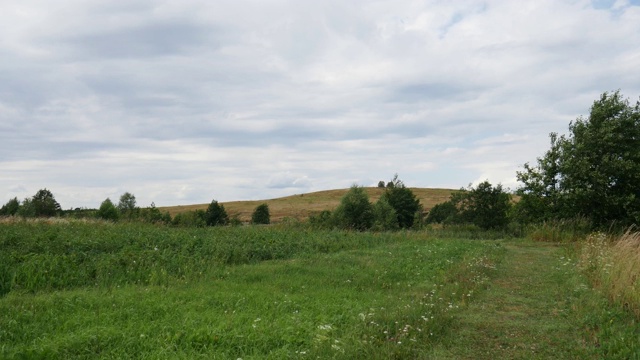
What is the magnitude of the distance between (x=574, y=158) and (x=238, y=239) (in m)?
18.5

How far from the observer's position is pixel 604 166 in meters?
24.4

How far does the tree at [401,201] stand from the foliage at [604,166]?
2693cm

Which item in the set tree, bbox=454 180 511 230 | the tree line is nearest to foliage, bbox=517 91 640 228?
the tree line

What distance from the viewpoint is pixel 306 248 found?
62.7 ft

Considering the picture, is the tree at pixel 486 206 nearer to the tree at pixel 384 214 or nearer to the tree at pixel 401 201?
the tree at pixel 384 214

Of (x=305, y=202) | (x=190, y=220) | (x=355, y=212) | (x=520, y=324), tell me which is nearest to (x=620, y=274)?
(x=520, y=324)

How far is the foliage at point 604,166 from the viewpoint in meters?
24.2

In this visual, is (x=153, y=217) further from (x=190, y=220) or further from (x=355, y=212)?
(x=355, y=212)

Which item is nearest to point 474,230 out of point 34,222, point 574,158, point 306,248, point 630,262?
→ point 574,158

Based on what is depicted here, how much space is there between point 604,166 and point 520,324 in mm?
20091

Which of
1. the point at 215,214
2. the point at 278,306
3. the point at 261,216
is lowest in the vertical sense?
the point at 278,306

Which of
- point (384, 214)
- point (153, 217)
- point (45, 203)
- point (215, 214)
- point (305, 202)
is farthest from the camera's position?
point (305, 202)

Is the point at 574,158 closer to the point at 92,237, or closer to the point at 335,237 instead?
the point at 335,237

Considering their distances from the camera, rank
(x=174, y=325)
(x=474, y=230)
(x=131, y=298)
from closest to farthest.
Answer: (x=174, y=325) < (x=131, y=298) < (x=474, y=230)
